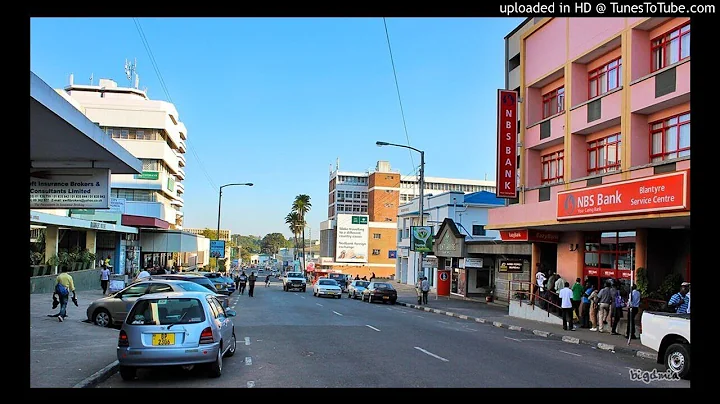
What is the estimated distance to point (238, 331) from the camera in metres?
19.0

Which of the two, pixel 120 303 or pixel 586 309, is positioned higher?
pixel 120 303

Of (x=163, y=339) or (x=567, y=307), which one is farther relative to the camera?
(x=567, y=307)

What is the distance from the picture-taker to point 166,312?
10789 mm

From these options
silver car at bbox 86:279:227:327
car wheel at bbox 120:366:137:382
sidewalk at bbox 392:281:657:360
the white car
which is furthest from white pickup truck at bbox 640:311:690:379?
the white car

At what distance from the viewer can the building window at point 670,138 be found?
20.3 m

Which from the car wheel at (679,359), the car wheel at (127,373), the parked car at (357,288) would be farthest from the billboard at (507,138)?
the car wheel at (127,373)

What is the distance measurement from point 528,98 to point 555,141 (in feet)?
10.0

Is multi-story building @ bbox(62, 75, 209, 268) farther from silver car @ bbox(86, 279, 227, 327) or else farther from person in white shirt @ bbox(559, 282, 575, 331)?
person in white shirt @ bbox(559, 282, 575, 331)

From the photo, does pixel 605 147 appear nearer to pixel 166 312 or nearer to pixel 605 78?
pixel 605 78

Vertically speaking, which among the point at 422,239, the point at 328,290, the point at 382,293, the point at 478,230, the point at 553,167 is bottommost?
the point at 328,290

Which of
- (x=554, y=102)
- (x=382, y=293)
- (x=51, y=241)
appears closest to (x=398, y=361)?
(x=554, y=102)

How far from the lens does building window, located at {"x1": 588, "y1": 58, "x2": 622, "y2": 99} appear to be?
23.5 meters

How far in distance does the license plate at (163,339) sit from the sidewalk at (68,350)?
1.14 meters

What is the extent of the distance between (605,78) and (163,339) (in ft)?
66.3
